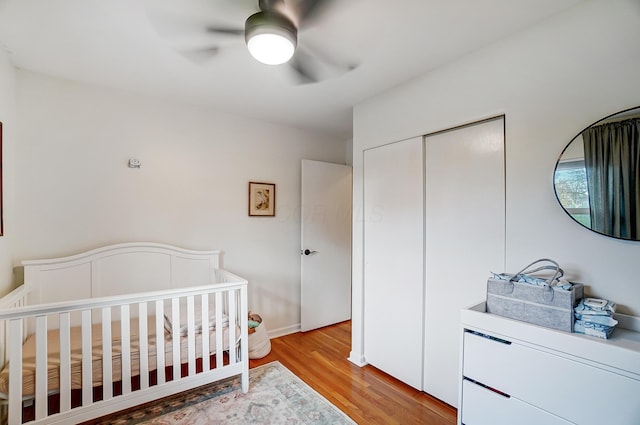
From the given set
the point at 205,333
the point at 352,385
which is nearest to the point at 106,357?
the point at 205,333

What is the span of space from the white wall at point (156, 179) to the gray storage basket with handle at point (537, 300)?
7.72 feet

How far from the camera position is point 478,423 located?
1456 mm

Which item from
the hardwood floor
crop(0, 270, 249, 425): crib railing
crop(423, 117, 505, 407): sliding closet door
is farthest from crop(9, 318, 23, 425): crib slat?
crop(423, 117, 505, 407): sliding closet door

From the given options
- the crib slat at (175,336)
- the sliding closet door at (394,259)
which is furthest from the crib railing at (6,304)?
the sliding closet door at (394,259)

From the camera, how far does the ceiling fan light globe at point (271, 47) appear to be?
4.46 feet

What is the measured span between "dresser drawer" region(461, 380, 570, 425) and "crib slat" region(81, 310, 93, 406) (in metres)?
2.09

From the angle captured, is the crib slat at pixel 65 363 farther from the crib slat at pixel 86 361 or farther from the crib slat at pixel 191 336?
the crib slat at pixel 191 336

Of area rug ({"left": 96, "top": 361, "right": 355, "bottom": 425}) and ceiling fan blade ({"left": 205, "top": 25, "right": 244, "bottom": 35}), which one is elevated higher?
ceiling fan blade ({"left": 205, "top": 25, "right": 244, "bottom": 35})

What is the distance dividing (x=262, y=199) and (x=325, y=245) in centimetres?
95

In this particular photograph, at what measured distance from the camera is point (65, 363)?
1.65 meters

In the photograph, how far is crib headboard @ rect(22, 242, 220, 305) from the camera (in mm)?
2174

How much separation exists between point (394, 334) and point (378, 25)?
2198 millimetres

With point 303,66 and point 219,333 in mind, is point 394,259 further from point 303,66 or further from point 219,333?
point 303,66

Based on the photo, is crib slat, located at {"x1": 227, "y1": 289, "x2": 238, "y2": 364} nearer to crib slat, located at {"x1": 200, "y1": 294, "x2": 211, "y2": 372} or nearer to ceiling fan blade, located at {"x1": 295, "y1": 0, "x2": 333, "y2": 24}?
crib slat, located at {"x1": 200, "y1": 294, "x2": 211, "y2": 372}
